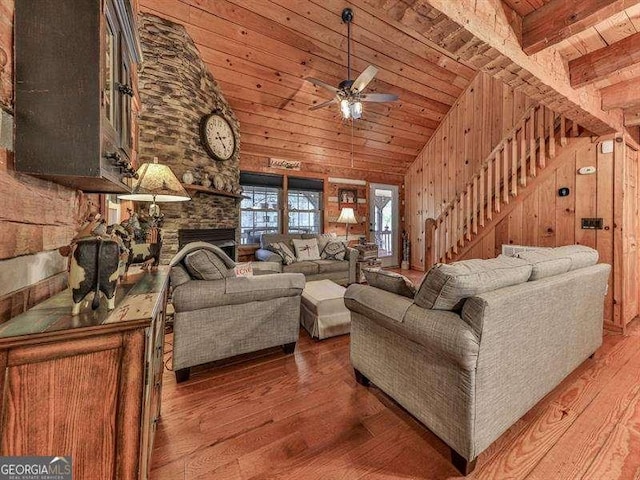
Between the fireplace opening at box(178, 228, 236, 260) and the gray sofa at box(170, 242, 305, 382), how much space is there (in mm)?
1639

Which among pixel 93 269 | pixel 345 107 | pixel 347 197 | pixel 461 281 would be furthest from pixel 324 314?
pixel 347 197

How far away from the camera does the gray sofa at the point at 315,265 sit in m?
4.30

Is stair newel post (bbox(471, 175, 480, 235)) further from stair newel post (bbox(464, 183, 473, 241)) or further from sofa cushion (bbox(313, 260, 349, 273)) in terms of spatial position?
sofa cushion (bbox(313, 260, 349, 273))

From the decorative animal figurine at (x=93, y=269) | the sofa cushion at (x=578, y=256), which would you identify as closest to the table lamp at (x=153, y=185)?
the decorative animal figurine at (x=93, y=269)

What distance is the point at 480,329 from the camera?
3.87 ft

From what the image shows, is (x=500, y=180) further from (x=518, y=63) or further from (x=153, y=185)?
(x=153, y=185)

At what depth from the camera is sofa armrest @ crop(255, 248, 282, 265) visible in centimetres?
434

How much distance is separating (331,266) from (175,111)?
120 inches

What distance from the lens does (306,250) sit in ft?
15.5

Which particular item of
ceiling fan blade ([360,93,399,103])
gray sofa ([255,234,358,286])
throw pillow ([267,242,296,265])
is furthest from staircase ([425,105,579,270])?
throw pillow ([267,242,296,265])

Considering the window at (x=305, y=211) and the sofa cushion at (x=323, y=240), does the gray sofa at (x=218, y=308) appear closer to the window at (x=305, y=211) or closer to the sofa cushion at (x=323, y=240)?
the sofa cushion at (x=323, y=240)

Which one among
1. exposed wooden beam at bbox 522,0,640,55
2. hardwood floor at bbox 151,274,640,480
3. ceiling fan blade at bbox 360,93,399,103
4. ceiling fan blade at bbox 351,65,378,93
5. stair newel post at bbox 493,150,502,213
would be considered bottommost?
hardwood floor at bbox 151,274,640,480

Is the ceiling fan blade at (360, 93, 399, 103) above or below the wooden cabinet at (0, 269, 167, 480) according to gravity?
above

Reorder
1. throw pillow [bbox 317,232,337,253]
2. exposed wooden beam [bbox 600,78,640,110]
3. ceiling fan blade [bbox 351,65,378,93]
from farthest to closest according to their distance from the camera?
throw pillow [bbox 317,232,337,253], ceiling fan blade [bbox 351,65,378,93], exposed wooden beam [bbox 600,78,640,110]
